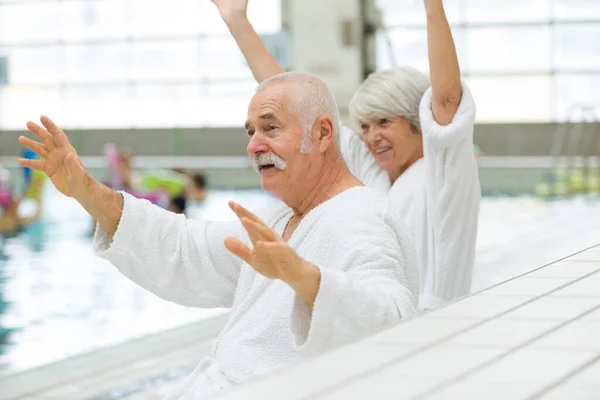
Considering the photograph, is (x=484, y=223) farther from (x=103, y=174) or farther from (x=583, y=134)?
(x=103, y=174)

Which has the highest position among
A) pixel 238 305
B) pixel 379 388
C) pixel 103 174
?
pixel 379 388

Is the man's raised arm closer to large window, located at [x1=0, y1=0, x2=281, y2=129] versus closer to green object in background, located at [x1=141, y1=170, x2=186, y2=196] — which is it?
green object in background, located at [x1=141, y1=170, x2=186, y2=196]

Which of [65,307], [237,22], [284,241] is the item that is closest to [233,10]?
[237,22]

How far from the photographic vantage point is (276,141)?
2.45 meters

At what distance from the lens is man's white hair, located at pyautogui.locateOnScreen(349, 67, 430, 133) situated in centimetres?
321

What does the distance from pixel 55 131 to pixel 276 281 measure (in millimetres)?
654

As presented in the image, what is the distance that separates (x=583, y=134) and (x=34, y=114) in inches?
570

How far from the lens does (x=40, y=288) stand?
25.9ft

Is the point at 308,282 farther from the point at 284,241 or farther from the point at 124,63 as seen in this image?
the point at 124,63

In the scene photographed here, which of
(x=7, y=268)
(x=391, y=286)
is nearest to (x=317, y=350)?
(x=391, y=286)

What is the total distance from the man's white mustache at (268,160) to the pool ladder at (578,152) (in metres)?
12.5

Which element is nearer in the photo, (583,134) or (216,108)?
(583,134)

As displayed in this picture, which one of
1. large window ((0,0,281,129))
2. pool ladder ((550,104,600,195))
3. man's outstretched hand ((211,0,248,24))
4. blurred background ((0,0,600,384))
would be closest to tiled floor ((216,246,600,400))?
man's outstretched hand ((211,0,248,24))

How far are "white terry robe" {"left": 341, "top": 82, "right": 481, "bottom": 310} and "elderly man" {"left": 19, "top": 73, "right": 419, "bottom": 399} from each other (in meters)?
0.52
